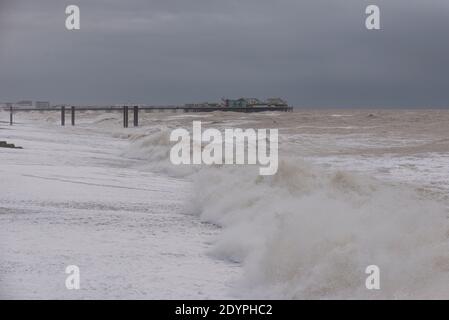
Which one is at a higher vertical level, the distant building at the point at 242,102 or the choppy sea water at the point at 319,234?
the distant building at the point at 242,102

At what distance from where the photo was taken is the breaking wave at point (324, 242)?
4.67 m

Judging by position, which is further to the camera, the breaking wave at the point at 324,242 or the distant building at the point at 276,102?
the distant building at the point at 276,102

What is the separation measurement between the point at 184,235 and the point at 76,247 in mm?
1356

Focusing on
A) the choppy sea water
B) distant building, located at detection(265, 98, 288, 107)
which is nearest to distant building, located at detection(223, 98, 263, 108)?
distant building, located at detection(265, 98, 288, 107)

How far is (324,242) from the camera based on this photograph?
5.33 m

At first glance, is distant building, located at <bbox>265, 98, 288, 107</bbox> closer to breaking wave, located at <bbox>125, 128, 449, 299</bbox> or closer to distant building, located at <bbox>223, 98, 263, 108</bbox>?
distant building, located at <bbox>223, 98, 263, 108</bbox>

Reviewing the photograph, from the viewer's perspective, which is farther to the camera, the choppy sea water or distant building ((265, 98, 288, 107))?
distant building ((265, 98, 288, 107))

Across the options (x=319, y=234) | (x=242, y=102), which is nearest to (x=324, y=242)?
(x=319, y=234)

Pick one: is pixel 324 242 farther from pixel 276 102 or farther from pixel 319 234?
pixel 276 102

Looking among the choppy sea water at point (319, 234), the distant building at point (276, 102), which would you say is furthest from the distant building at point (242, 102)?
the choppy sea water at point (319, 234)

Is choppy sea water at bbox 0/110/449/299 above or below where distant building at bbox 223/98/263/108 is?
below

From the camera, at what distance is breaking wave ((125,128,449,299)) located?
467 cm

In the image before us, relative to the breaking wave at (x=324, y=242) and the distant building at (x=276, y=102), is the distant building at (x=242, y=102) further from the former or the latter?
the breaking wave at (x=324, y=242)
